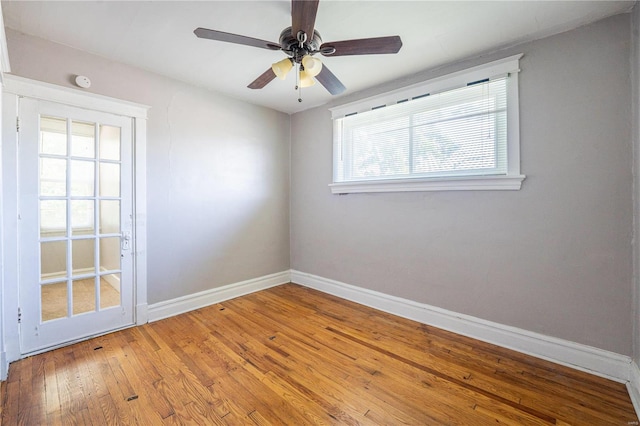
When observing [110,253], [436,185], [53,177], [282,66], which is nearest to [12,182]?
[53,177]

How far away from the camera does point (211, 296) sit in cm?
332

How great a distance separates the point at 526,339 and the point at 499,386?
0.65 m

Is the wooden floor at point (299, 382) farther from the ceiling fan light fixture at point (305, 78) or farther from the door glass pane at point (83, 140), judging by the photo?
the ceiling fan light fixture at point (305, 78)

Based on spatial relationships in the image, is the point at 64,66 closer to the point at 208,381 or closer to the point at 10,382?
the point at 10,382

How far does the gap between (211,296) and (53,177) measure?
75.6 inches

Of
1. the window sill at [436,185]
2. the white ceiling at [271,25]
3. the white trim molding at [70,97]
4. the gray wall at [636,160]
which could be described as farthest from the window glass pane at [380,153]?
the white trim molding at [70,97]

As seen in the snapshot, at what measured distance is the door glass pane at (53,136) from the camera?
2271 mm

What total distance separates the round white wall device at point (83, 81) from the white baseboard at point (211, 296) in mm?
2190

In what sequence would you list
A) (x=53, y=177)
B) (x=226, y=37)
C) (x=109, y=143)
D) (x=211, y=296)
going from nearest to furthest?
(x=226, y=37), (x=53, y=177), (x=109, y=143), (x=211, y=296)

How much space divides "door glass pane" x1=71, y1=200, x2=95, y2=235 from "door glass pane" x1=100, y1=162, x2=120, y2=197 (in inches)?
6.0

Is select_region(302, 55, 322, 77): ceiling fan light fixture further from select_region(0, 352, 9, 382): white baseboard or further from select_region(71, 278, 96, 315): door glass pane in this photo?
select_region(0, 352, 9, 382): white baseboard

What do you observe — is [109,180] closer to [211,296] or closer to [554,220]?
[211,296]

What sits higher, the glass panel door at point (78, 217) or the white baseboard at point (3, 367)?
the glass panel door at point (78, 217)

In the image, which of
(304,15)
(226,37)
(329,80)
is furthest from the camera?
(329,80)
